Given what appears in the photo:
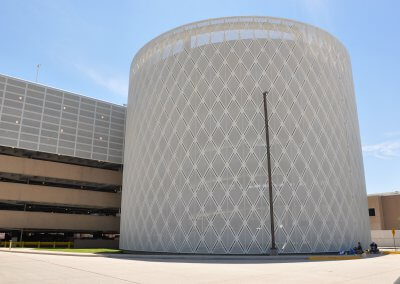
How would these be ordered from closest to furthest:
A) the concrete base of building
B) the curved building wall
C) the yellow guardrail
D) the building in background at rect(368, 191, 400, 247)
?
the curved building wall, the yellow guardrail, the concrete base of building, the building in background at rect(368, 191, 400, 247)

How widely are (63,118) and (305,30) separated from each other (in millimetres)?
27801

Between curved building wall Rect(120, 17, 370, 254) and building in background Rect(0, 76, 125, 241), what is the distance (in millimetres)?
12852

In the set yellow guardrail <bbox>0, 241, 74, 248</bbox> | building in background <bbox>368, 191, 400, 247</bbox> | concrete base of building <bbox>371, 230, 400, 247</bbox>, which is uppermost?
building in background <bbox>368, 191, 400, 247</bbox>

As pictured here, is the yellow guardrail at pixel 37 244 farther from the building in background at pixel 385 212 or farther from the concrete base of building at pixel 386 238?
the building in background at pixel 385 212

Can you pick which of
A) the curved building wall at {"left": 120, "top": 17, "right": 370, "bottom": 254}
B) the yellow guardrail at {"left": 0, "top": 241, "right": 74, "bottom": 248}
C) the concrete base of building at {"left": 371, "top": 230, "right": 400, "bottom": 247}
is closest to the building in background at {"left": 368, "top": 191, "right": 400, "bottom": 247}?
the concrete base of building at {"left": 371, "top": 230, "right": 400, "bottom": 247}

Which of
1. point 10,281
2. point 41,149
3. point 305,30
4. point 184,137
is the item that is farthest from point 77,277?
point 41,149

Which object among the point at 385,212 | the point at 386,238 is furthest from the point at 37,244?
the point at 385,212

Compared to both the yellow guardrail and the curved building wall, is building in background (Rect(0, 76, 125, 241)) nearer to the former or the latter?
the yellow guardrail

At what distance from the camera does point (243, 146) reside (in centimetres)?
2483

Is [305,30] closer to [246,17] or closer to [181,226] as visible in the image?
[246,17]

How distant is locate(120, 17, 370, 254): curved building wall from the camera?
78.6 ft

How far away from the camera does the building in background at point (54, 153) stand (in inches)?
1455

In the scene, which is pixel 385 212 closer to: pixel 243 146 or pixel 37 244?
pixel 243 146

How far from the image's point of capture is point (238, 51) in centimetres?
2697
